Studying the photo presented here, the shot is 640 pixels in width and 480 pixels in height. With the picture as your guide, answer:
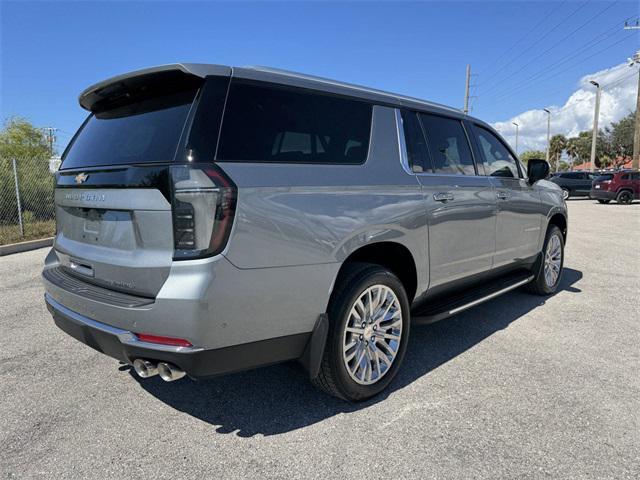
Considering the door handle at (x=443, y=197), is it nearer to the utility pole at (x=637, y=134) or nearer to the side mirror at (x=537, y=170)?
the side mirror at (x=537, y=170)

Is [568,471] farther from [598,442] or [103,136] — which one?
[103,136]

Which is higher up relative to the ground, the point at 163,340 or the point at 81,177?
the point at 81,177

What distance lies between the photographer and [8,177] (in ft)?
35.4

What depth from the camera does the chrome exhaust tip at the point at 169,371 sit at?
7.02 feet

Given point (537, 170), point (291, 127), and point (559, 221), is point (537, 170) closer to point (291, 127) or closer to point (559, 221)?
point (559, 221)

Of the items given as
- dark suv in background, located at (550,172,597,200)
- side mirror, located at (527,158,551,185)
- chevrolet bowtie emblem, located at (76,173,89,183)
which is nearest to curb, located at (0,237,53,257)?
chevrolet bowtie emblem, located at (76,173,89,183)

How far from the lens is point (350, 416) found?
266 cm

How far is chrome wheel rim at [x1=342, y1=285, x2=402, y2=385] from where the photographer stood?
2695mm

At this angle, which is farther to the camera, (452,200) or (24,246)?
(24,246)

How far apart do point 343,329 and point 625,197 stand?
2425 centimetres

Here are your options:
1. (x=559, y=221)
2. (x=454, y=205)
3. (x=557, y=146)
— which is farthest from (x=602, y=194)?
(x=557, y=146)

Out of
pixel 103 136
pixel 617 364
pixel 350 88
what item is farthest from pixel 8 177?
pixel 617 364

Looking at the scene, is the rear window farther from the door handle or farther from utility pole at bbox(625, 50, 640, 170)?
the door handle

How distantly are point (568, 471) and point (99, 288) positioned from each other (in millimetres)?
2615
